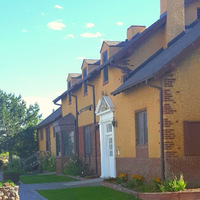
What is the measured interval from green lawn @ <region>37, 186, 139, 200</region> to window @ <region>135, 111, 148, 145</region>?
7.49ft

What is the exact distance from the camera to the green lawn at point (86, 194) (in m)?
14.7

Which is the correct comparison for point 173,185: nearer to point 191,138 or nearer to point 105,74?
point 191,138

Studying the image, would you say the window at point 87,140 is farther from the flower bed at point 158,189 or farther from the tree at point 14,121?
the tree at point 14,121

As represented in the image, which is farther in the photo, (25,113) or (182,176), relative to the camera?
(25,113)

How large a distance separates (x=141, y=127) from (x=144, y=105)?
3.43 feet

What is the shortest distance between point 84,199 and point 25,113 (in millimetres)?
31235

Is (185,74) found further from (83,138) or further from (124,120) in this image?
(83,138)

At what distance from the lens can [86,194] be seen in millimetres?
15961

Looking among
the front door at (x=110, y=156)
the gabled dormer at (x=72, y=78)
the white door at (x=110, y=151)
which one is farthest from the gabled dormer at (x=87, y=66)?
the front door at (x=110, y=156)

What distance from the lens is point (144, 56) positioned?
18578mm

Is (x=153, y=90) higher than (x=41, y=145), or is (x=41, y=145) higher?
(x=153, y=90)

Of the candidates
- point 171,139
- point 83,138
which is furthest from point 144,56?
point 83,138

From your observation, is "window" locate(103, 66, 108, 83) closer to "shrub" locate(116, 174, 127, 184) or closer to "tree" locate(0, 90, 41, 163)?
"shrub" locate(116, 174, 127, 184)

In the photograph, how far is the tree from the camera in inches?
1657
